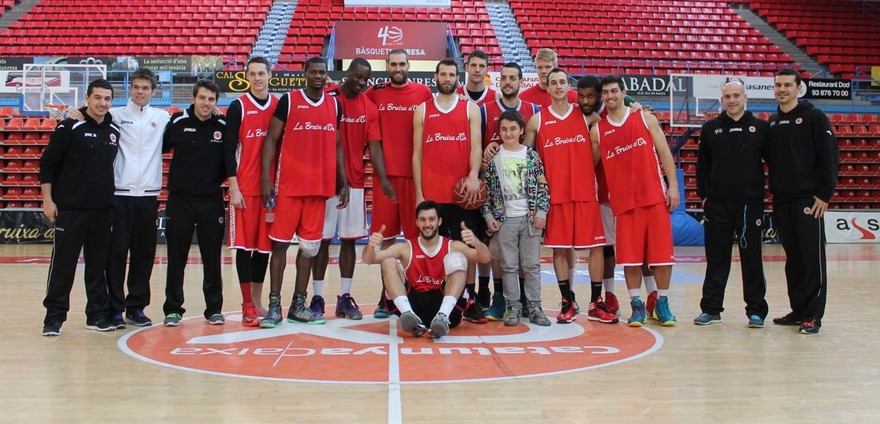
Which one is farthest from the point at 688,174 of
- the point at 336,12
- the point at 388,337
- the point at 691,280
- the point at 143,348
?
the point at 143,348

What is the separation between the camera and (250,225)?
5.20 meters

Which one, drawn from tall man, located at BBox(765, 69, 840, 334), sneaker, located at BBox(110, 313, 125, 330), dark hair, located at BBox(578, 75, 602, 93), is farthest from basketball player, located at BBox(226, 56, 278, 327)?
tall man, located at BBox(765, 69, 840, 334)

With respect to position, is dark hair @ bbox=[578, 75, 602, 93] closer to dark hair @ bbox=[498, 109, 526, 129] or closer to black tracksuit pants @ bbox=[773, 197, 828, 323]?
dark hair @ bbox=[498, 109, 526, 129]

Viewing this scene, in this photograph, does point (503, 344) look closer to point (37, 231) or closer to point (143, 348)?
point (143, 348)

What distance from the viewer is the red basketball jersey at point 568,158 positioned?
523cm

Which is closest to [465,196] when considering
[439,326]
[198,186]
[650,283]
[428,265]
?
[428,265]

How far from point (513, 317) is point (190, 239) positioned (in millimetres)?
2437

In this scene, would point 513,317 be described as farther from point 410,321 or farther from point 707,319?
point 707,319

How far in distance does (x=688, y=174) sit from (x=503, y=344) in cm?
1300

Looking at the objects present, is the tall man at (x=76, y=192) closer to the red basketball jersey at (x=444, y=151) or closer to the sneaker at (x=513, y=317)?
the red basketball jersey at (x=444, y=151)

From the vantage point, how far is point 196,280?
8.35 m

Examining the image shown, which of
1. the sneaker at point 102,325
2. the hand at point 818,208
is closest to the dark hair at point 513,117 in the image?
the hand at point 818,208

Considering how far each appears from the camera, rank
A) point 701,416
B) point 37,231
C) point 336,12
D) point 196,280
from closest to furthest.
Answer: point 701,416, point 196,280, point 37,231, point 336,12

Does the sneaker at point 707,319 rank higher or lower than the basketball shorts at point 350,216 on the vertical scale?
lower
